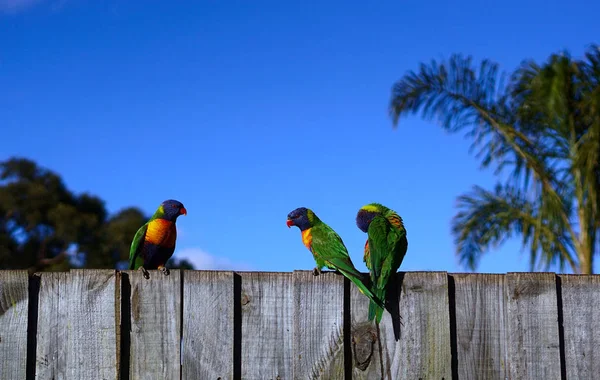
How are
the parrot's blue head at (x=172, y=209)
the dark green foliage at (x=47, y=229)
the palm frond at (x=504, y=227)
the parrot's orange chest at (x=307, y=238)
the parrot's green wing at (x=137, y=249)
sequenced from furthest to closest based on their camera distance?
1. the dark green foliage at (x=47, y=229)
2. the palm frond at (x=504, y=227)
3. the parrot's blue head at (x=172, y=209)
4. the parrot's green wing at (x=137, y=249)
5. the parrot's orange chest at (x=307, y=238)

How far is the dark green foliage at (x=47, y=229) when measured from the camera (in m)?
19.7

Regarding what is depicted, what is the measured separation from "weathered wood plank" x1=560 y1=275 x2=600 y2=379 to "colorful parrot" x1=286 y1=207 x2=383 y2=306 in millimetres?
950

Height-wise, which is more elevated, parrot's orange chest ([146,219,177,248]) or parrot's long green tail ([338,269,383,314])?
parrot's orange chest ([146,219,177,248])

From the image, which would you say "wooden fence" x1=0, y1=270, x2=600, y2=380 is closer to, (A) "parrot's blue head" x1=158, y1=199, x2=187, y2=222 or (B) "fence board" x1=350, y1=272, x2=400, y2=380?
(B) "fence board" x1=350, y1=272, x2=400, y2=380

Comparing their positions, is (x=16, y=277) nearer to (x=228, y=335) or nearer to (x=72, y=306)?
(x=72, y=306)

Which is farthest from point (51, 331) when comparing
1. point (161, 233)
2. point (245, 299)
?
point (161, 233)

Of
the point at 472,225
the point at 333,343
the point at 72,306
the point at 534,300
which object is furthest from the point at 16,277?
the point at 472,225

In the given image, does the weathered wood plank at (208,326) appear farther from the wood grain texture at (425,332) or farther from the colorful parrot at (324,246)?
the wood grain texture at (425,332)

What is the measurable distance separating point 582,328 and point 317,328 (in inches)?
51.5

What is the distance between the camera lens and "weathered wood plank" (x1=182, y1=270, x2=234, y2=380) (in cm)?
327

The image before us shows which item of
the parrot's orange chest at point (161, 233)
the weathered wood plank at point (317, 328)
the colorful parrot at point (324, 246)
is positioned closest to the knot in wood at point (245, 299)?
the weathered wood plank at point (317, 328)

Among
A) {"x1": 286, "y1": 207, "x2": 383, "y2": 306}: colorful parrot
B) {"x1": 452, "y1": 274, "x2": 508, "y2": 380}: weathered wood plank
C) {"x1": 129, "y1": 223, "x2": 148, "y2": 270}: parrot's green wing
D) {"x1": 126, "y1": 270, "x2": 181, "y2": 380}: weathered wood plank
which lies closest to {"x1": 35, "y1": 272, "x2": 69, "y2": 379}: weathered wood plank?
{"x1": 126, "y1": 270, "x2": 181, "y2": 380}: weathered wood plank

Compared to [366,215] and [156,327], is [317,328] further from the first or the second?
[366,215]

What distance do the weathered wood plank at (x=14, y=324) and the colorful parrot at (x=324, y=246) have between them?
1.48 m
